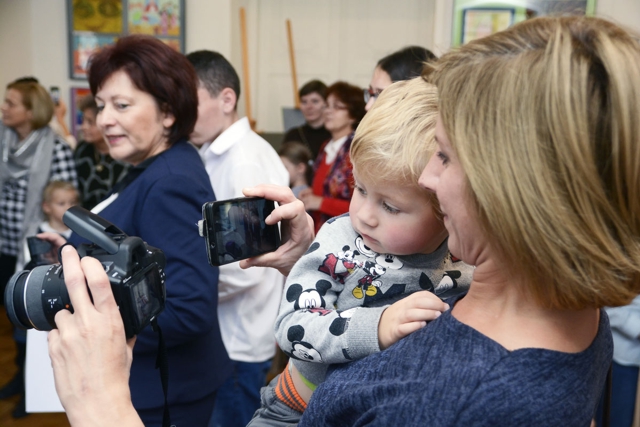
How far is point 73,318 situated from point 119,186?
831mm

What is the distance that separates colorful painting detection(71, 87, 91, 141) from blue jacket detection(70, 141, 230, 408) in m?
4.05

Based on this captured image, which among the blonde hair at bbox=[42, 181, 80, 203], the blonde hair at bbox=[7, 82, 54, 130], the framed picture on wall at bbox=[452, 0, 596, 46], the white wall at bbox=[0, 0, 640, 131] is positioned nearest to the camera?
the blonde hair at bbox=[42, 181, 80, 203]

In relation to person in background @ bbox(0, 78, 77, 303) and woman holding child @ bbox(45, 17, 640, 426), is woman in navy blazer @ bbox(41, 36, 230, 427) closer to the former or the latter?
woman holding child @ bbox(45, 17, 640, 426)

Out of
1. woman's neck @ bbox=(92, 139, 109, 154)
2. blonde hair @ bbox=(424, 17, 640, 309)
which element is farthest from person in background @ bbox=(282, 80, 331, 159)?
blonde hair @ bbox=(424, 17, 640, 309)

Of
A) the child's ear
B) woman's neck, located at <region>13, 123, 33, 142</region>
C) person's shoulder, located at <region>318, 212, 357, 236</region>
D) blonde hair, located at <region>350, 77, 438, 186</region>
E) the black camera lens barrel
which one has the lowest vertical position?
the child's ear

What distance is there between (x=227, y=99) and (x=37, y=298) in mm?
1534

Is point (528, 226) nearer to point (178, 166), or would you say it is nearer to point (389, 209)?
point (389, 209)

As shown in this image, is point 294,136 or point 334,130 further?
point 294,136

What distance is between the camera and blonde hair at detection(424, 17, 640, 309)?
659mm

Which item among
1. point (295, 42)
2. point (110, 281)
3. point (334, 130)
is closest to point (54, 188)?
point (334, 130)

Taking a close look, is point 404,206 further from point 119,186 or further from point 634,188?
point 119,186

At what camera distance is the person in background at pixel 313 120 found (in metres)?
4.43

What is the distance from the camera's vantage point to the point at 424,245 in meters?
1.02

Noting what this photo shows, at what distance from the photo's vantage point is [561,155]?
660mm
